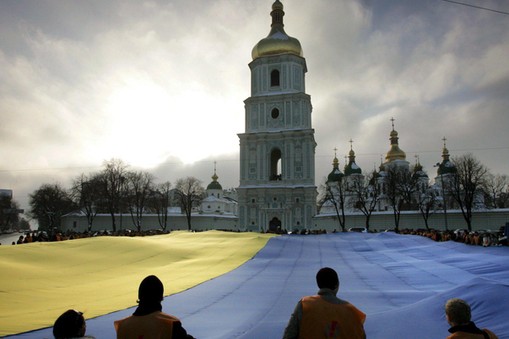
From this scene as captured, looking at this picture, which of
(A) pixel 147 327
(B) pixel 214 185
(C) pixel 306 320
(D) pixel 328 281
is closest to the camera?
(A) pixel 147 327

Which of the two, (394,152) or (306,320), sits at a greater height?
(394,152)

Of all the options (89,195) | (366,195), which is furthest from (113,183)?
(366,195)

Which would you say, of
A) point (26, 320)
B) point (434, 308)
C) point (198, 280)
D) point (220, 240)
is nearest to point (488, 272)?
point (434, 308)

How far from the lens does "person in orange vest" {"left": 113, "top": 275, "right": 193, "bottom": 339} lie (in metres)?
4.27

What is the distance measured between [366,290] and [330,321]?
9.13 m

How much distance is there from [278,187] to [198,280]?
48.5 metres

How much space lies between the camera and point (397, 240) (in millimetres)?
26844

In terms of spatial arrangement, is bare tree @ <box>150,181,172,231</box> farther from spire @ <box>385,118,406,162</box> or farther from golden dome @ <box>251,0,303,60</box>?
spire @ <box>385,118,406,162</box>

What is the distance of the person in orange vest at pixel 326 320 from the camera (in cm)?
459

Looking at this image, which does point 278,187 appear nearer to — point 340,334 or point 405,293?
point 405,293

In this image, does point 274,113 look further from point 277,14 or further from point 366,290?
point 366,290

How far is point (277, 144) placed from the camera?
212 ft

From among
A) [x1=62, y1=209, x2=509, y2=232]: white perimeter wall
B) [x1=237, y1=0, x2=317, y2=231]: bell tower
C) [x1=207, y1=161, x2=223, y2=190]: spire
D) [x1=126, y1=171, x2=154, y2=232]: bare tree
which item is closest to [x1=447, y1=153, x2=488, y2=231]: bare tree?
[x1=62, y1=209, x2=509, y2=232]: white perimeter wall

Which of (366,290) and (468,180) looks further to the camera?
(468,180)
